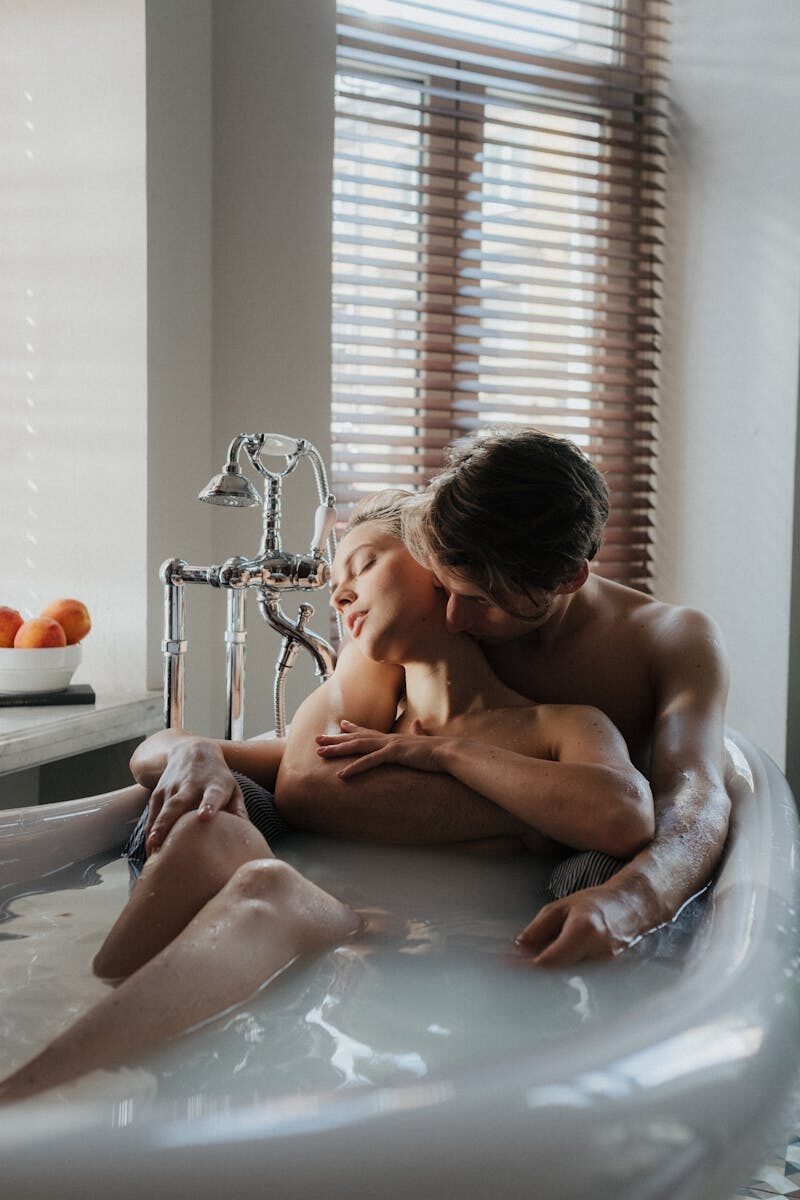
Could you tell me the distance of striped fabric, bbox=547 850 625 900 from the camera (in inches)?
44.4

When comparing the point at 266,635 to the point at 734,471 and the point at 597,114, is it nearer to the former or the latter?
the point at 734,471

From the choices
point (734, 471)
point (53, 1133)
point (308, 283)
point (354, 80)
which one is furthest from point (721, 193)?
point (53, 1133)

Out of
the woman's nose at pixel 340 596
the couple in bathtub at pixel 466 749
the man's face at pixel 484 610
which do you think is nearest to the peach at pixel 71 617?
the couple in bathtub at pixel 466 749

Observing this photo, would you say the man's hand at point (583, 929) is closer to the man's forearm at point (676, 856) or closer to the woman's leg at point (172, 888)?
the man's forearm at point (676, 856)

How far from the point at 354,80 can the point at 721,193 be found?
1.01 meters

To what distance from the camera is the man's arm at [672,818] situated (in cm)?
101

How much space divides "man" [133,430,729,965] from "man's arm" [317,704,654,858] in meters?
0.02

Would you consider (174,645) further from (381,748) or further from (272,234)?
(272,234)

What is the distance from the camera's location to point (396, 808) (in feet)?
4.32

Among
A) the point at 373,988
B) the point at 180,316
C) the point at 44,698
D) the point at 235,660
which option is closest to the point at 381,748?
the point at 373,988

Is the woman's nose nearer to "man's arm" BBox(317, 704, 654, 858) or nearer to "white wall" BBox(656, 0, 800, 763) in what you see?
"man's arm" BBox(317, 704, 654, 858)

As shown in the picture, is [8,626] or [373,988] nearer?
[373,988]

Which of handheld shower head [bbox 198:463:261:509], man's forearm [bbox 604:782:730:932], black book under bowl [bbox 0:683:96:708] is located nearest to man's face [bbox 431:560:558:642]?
man's forearm [bbox 604:782:730:932]

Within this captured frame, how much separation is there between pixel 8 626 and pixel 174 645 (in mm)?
494
